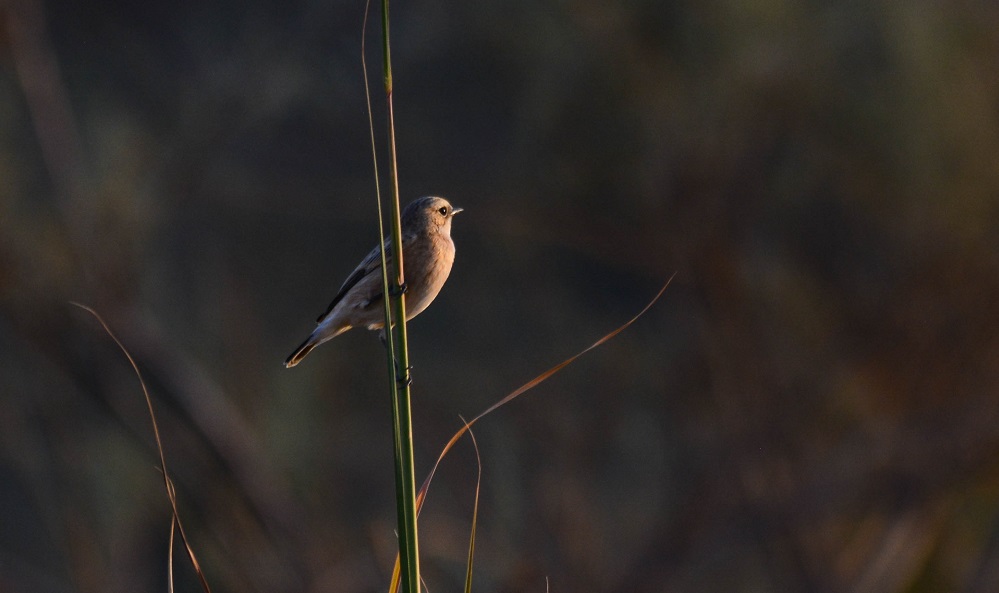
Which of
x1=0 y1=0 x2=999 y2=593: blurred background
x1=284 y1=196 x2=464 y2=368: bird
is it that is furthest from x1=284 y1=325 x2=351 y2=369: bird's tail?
Answer: x1=0 y1=0 x2=999 y2=593: blurred background

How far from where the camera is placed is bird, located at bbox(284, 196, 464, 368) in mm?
2402

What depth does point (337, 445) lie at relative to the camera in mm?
6383

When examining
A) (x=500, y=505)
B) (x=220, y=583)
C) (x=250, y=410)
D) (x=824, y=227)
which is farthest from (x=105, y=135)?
(x=824, y=227)

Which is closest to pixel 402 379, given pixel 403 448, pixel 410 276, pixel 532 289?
pixel 403 448

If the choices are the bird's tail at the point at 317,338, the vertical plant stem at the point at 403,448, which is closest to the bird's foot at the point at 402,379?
the vertical plant stem at the point at 403,448

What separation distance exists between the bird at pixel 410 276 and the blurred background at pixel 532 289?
2.68 metres

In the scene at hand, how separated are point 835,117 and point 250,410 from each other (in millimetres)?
3753

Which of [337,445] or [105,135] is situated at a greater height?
[105,135]

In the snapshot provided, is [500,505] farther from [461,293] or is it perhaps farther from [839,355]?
[839,355]

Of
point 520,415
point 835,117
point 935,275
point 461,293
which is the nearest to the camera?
point 935,275

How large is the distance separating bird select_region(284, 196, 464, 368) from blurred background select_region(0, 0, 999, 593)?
8.79 feet

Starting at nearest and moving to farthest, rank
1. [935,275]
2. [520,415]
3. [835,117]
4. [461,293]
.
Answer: [935,275] < [835,117] < [520,415] < [461,293]

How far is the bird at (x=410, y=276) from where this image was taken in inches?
94.6

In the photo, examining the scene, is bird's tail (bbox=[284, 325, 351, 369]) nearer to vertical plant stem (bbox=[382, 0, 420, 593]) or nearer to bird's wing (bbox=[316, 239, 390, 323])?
bird's wing (bbox=[316, 239, 390, 323])
